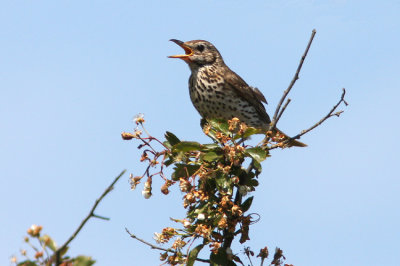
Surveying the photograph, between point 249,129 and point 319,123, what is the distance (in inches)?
23.3

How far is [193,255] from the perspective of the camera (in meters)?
4.84

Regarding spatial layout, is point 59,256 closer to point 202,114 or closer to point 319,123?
point 319,123

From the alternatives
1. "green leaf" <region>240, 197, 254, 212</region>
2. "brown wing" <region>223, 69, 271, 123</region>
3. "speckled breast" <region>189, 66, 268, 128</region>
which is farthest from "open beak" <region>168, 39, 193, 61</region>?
"green leaf" <region>240, 197, 254, 212</region>

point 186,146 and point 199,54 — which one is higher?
point 199,54

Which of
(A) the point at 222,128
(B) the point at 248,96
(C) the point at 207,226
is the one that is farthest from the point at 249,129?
(B) the point at 248,96

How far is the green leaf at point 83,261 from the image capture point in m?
2.49

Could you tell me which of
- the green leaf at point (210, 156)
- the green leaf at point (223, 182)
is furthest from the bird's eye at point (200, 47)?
the green leaf at point (223, 182)

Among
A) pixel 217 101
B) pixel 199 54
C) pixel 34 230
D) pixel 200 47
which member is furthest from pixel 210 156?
pixel 200 47

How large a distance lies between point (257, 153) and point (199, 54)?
4.76m

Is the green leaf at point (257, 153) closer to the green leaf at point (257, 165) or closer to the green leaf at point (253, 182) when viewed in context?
the green leaf at point (257, 165)

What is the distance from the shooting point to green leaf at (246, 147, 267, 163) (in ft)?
17.0

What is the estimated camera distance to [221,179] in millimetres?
5062

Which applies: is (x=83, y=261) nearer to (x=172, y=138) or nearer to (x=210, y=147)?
(x=210, y=147)

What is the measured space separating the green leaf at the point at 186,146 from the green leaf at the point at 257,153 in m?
0.40
